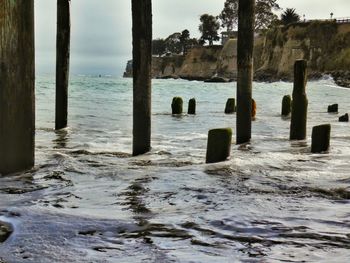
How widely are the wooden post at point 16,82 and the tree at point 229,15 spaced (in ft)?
332

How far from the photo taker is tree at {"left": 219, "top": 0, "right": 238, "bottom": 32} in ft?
346

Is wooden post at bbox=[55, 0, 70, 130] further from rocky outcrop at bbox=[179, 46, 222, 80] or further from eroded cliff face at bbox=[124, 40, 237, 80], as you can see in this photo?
rocky outcrop at bbox=[179, 46, 222, 80]

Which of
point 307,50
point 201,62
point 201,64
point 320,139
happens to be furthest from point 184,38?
point 320,139

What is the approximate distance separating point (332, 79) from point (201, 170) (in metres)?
64.8

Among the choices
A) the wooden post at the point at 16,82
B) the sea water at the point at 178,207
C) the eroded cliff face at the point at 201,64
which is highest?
the eroded cliff face at the point at 201,64

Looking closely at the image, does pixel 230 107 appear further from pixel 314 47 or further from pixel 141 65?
pixel 314 47

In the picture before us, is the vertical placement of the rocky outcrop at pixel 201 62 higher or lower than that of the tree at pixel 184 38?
lower

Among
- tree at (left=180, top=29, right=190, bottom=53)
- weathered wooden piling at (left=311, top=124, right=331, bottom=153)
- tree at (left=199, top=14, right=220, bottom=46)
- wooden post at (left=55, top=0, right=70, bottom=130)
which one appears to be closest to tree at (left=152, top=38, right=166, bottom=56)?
tree at (left=180, top=29, right=190, bottom=53)

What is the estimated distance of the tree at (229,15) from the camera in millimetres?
105375

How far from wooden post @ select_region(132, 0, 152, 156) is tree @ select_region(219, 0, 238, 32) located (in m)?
99.6

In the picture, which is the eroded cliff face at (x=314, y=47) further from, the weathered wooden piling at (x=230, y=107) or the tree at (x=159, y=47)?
the tree at (x=159, y=47)

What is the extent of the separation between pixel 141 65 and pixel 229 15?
103 meters

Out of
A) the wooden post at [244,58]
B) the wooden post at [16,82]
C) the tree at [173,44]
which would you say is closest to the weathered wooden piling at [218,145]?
the wooden post at [244,58]

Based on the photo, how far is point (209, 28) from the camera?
115 m
